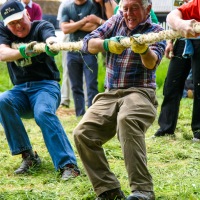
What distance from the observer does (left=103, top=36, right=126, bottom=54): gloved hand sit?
5016 millimetres

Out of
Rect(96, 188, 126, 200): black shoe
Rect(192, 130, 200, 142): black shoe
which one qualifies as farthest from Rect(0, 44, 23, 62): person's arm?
Rect(192, 130, 200, 142): black shoe

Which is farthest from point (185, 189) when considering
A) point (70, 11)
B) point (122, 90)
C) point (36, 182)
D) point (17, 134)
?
point (70, 11)

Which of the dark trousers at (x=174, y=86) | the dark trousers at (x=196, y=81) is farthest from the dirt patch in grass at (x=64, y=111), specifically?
the dark trousers at (x=196, y=81)

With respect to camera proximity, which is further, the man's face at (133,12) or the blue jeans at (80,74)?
the blue jeans at (80,74)

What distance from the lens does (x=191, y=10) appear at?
6.46m

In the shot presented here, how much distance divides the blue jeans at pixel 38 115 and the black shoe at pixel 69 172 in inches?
1.7

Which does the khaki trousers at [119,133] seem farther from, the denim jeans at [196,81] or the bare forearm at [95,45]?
the denim jeans at [196,81]

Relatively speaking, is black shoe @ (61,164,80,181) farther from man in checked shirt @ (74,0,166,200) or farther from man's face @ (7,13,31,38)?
man's face @ (7,13,31,38)

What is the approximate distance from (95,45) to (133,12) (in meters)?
0.43

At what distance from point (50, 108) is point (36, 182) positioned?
74cm

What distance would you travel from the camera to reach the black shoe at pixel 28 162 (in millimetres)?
6387

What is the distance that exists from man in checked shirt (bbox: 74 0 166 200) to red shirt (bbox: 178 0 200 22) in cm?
120

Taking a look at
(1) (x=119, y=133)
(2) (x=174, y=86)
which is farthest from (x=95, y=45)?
(2) (x=174, y=86)

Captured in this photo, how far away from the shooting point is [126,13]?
17.0 ft
